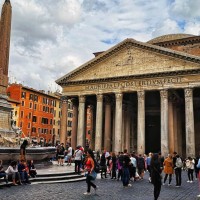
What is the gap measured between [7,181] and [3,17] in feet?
20.8

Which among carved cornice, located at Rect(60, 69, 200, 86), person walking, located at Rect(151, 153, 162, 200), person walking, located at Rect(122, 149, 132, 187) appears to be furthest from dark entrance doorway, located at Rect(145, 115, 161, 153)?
person walking, located at Rect(151, 153, 162, 200)

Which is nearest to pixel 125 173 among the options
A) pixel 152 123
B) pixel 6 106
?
pixel 6 106

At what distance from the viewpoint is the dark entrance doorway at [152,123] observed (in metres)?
30.8

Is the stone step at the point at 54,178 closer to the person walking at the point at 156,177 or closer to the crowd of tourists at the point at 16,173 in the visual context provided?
the crowd of tourists at the point at 16,173

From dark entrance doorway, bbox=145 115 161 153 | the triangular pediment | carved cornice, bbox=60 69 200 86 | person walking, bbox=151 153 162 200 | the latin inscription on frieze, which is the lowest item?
person walking, bbox=151 153 162 200

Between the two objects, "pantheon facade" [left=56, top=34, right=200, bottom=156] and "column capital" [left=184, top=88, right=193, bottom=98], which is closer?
"column capital" [left=184, top=88, right=193, bottom=98]

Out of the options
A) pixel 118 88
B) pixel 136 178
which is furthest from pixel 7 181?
pixel 118 88

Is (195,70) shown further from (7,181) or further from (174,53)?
(7,181)

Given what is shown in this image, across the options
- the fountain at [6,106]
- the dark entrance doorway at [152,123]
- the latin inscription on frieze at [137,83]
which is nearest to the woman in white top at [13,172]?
the fountain at [6,106]

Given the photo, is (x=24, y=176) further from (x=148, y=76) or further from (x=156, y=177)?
(x=148, y=76)

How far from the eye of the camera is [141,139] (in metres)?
23.5

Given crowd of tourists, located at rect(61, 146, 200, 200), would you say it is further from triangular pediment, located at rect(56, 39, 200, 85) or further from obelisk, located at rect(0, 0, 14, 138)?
triangular pediment, located at rect(56, 39, 200, 85)

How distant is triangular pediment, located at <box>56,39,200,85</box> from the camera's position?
2311 centimetres

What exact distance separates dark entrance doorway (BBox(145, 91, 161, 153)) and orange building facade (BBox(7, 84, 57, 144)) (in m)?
17.1
